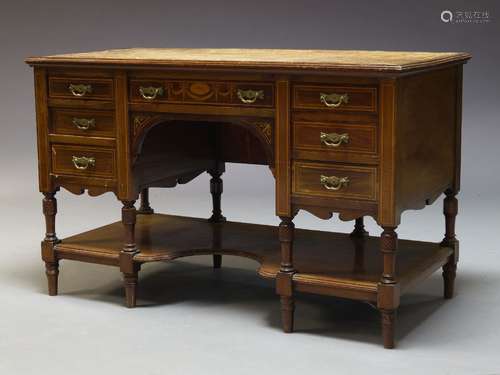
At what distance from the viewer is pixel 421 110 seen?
5.08 meters

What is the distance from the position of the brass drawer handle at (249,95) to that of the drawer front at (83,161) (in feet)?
2.40

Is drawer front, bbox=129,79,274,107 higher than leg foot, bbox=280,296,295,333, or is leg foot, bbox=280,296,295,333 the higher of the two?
drawer front, bbox=129,79,274,107

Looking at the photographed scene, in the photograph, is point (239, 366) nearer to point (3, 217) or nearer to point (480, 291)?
point (480, 291)

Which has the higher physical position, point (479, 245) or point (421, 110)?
point (421, 110)

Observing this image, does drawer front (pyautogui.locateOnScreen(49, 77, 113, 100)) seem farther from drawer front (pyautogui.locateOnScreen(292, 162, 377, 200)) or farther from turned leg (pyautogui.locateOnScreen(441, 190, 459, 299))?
turned leg (pyautogui.locateOnScreen(441, 190, 459, 299))

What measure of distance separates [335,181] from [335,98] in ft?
1.08

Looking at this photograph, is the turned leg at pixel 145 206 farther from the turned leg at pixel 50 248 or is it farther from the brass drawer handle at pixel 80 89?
the brass drawer handle at pixel 80 89

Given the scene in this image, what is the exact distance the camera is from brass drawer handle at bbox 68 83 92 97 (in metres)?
5.51

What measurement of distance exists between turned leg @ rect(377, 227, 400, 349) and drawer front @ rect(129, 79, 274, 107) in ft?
2.48

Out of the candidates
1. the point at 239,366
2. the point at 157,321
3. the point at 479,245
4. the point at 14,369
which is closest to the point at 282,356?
the point at 239,366

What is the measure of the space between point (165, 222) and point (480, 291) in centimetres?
161

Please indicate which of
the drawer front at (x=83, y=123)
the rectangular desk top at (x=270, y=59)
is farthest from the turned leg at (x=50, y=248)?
the rectangular desk top at (x=270, y=59)

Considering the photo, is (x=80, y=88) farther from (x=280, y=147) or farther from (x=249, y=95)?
(x=280, y=147)

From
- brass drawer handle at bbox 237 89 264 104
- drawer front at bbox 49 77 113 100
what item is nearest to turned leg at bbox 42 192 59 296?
drawer front at bbox 49 77 113 100
